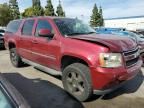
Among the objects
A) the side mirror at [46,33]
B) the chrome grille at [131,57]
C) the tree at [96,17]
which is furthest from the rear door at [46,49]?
the tree at [96,17]

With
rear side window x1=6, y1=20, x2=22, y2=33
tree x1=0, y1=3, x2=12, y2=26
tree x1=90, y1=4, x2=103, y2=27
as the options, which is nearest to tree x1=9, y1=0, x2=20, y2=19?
tree x1=0, y1=3, x2=12, y2=26

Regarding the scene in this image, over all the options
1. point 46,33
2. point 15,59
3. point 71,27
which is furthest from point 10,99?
point 15,59

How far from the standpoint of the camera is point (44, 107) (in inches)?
102

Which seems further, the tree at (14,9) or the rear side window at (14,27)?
the tree at (14,9)

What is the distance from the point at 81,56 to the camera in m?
4.69

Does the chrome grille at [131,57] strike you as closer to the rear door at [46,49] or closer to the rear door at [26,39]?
the rear door at [46,49]

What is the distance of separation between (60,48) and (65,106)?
273cm

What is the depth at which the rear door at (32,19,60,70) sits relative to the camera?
5.60 meters

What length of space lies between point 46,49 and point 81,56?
1.51 meters

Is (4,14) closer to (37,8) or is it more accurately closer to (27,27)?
(37,8)

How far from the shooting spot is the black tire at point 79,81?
4.65 meters

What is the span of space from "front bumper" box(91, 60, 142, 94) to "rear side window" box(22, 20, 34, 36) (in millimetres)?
3152

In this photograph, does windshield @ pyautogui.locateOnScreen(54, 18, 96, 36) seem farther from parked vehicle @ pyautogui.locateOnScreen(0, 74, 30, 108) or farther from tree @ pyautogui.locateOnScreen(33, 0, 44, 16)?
tree @ pyautogui.locateOnScreen(33, 0, 44, 16)

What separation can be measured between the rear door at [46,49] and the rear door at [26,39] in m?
0.31
